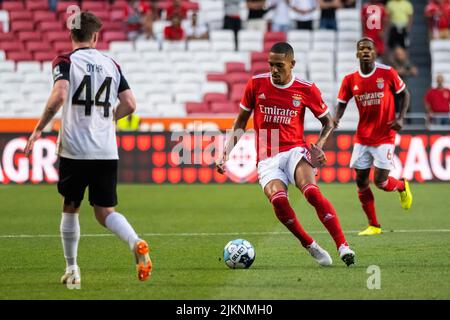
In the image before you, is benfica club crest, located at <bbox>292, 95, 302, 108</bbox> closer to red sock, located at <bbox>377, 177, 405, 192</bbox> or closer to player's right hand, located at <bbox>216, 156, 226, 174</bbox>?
Answer: player's right hand, located at <bbox>216, 156, 226, 174</bbox>

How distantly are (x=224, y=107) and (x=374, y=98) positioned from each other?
1203 centimetres

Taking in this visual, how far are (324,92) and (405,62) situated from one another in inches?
83.9

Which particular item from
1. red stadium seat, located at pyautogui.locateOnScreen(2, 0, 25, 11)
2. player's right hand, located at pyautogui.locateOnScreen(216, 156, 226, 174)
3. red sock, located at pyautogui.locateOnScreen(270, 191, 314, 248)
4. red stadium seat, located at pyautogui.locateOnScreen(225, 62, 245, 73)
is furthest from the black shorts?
red stadium seat, located at pyautogui.locateOnScreen(2, 0, 25, 11)

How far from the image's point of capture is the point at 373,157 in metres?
13.1

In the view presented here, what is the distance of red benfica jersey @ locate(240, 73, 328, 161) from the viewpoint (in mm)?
9953

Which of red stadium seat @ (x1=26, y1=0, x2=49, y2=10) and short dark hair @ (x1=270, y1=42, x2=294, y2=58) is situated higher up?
short dark hair @ (x1=270, y1=42, x2=294, y2=58)

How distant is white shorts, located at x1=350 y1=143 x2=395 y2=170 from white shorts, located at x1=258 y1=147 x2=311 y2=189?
10.4ft

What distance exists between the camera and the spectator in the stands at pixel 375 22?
25.9 m

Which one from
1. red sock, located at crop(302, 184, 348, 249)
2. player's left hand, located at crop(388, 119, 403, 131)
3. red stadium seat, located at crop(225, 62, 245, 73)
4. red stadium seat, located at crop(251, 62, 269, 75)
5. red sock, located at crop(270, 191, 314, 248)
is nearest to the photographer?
red sock, located at crop(302, 184, 348, 249)

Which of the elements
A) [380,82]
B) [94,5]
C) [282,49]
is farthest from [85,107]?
[94,5]

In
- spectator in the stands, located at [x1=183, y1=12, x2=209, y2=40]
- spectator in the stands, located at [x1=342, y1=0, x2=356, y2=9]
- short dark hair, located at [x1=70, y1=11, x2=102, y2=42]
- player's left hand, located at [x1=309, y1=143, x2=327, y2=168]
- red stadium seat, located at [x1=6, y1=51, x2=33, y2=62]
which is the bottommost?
red stadium seat, located at [x1=6, y1=51, x2=33, y2=62]

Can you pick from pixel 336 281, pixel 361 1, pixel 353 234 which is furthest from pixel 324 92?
pixel 336 281
